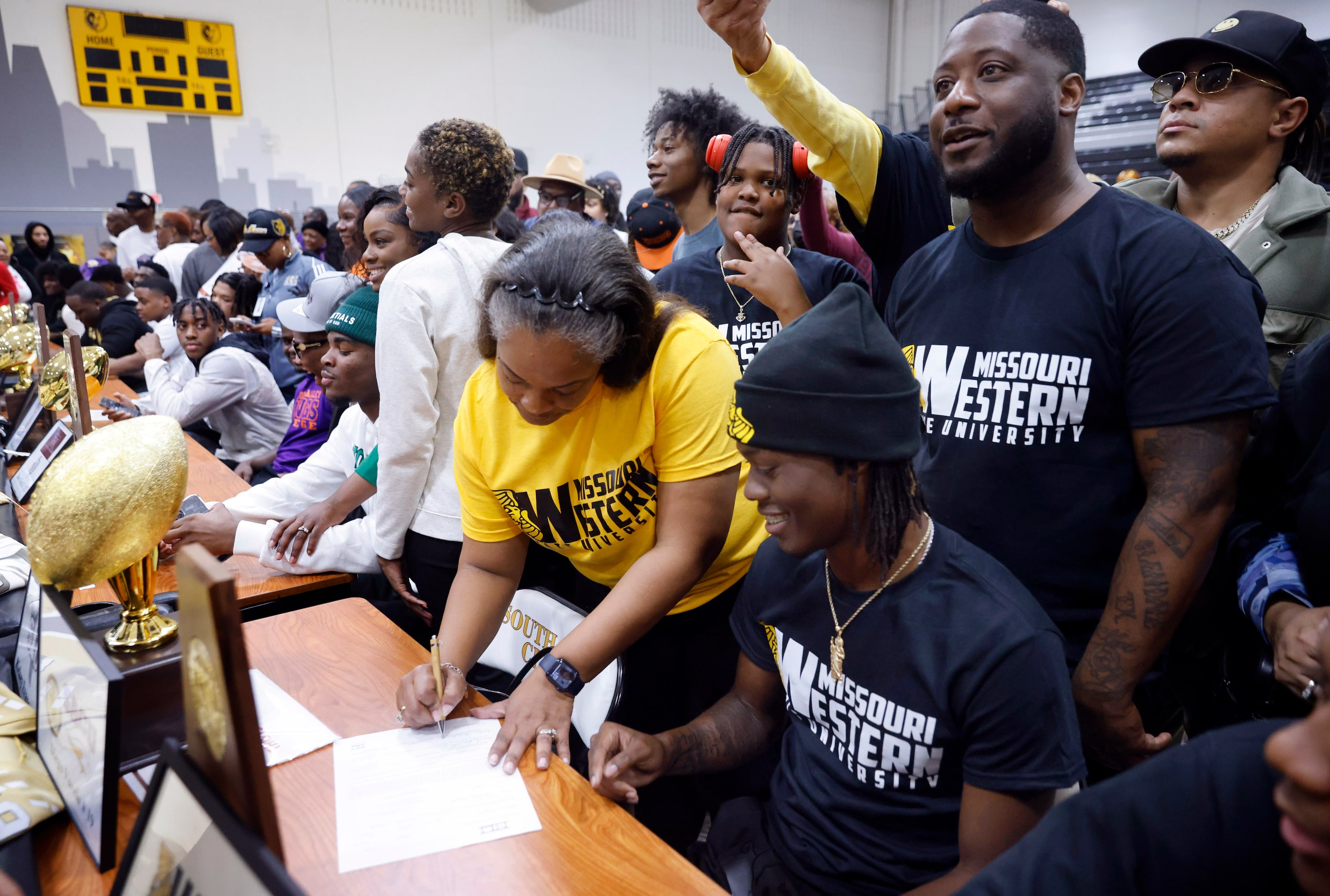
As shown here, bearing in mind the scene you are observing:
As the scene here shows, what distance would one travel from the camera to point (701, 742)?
1274 millimetres

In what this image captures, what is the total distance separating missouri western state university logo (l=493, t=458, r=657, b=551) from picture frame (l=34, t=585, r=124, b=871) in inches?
25.5

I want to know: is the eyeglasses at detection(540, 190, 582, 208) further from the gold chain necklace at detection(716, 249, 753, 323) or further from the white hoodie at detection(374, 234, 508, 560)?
the white hoodie at detection(374, 234, 508, 560)

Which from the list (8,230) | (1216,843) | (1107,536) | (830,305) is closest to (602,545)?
(830,305)

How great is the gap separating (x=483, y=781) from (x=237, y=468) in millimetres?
2876

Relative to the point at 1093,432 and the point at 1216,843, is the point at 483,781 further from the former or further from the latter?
the point at 1093,432

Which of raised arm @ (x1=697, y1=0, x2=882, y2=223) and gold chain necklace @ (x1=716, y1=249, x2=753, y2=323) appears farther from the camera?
gold chain necklace @ (x1=716, y1=249, x2=753, y2=323)

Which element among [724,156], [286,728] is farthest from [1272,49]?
[286,728]

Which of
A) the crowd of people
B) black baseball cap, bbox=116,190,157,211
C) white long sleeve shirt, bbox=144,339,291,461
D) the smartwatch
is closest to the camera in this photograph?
the crowd of people

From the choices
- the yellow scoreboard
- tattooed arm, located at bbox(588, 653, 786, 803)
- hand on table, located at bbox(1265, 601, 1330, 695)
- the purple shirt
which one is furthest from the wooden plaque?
the yellow scoreboard

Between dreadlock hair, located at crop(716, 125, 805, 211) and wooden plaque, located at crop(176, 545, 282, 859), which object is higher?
dreadlock hair, located at crop(716, 125, 805, 211)

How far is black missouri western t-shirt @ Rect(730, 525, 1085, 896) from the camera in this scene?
A: 3.26 feet

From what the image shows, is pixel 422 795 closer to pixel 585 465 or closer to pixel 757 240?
pixel 585 465

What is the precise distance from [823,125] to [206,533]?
168cm

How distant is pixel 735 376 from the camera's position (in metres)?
1.47
